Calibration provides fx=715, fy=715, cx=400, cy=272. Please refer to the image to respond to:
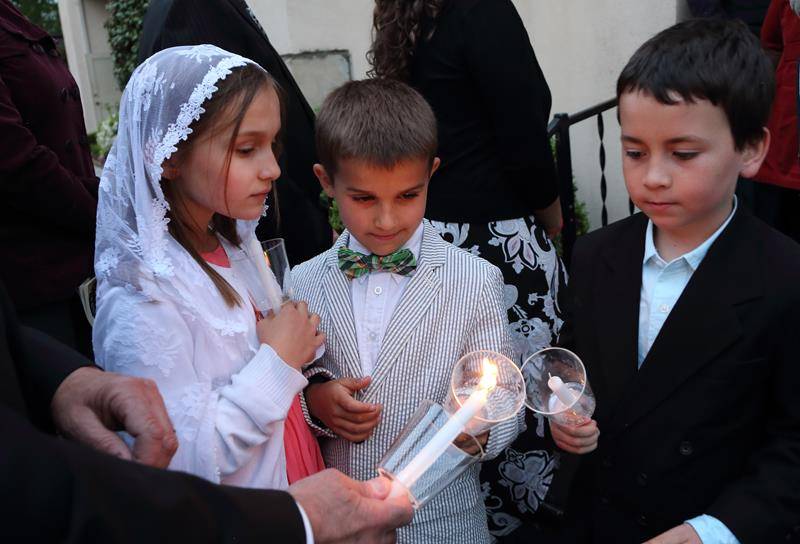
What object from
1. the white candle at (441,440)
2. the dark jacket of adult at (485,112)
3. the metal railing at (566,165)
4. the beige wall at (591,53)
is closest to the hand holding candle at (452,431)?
the white candle at (441,440)

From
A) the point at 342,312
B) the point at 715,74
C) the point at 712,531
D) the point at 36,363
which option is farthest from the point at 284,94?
the point at 712,531

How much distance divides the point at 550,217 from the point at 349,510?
2.08 m

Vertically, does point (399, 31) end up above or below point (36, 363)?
above

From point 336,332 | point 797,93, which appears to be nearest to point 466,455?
point 336,332

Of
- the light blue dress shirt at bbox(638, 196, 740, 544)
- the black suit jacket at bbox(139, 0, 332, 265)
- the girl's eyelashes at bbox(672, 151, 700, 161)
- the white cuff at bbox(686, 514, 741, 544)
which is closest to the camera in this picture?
the white cuff at bbox(686, 514, 741, 544)

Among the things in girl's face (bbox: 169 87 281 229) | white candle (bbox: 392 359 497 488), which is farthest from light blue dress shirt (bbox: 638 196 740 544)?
girl's face (bbox: 169 87 281 229)

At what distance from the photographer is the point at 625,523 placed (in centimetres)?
195

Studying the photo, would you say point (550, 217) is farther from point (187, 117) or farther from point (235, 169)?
point (187, 117)

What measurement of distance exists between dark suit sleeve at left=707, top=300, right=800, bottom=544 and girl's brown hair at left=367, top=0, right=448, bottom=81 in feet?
6.04

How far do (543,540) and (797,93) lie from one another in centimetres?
237

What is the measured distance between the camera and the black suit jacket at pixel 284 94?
2.74 m

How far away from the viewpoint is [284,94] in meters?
2.64

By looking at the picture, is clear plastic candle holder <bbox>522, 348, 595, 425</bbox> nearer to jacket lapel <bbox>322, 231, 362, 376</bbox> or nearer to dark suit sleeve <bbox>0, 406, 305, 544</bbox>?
jacket lapel <bbox>322, 231, 362, 376</bbox>

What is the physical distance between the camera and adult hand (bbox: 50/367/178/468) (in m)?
1.38
